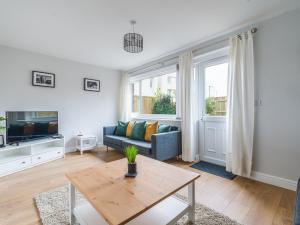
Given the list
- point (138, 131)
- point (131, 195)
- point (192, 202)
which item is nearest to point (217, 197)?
point (192, 202)

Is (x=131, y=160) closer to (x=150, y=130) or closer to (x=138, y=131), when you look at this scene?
(x=150, y=130)

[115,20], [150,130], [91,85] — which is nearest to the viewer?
[115,20]

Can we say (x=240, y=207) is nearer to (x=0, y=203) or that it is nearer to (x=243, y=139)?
(x=243, y=139)

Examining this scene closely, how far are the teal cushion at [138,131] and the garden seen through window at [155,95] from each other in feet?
2.40

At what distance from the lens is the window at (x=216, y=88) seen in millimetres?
2996

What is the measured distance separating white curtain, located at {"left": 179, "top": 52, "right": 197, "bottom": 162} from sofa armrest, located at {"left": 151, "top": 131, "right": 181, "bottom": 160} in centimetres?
12

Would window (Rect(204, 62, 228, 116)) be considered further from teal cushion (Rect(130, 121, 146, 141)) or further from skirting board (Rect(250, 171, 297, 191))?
teal cushion (Rect(130, 121, 146, 141))

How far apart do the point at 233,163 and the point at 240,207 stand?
0.87 metres

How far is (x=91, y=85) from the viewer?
4438mm

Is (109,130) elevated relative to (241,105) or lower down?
lower down

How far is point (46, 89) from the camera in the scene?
3729mm

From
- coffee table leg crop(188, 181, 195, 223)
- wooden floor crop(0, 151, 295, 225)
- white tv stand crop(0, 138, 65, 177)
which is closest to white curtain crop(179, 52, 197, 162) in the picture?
wooden floor crop(0, 151, 295, 225)

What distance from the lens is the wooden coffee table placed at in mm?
1061

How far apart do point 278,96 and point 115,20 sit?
8.31 ft
